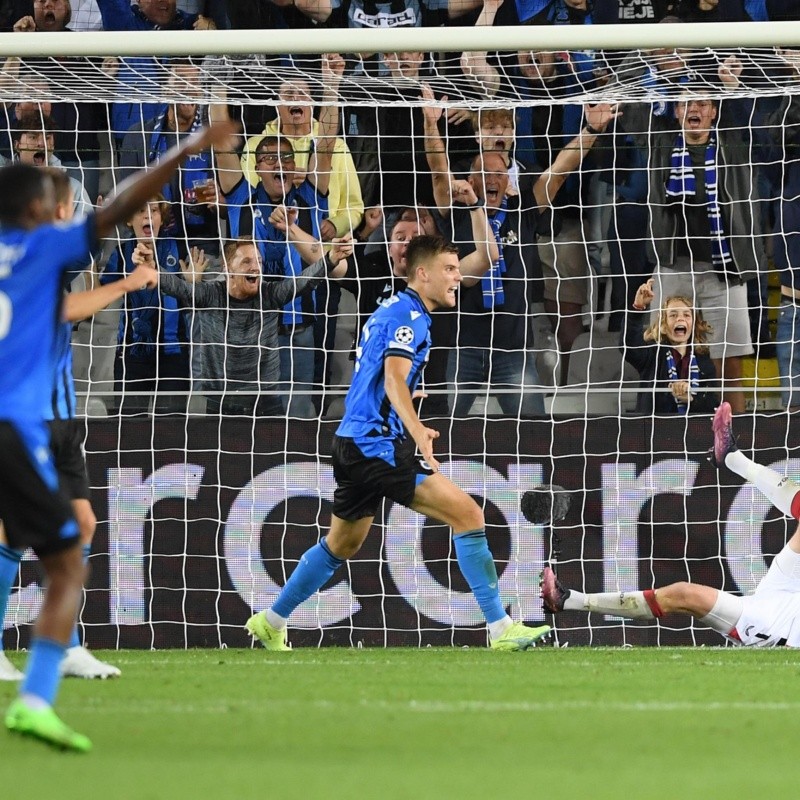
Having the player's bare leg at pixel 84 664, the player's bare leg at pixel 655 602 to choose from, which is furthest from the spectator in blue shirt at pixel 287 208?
the player's bare leg at pixel 84 664

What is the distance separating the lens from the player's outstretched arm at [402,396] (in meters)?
7.46

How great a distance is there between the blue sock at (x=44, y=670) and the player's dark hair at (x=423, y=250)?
4257 mm

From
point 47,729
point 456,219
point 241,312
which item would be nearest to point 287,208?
point 241,312

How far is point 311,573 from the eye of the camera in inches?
313

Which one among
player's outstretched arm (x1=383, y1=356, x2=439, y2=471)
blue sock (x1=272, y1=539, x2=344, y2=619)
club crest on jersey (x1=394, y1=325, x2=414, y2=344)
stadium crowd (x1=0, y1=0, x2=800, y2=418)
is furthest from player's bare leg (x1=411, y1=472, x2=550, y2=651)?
stadium crowd (x1=0, y1=0, x2=800, y2=418)

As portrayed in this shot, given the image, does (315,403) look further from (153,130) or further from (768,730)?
(768,730)

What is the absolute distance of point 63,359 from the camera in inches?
244

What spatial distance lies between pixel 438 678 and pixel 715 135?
5.37 metres

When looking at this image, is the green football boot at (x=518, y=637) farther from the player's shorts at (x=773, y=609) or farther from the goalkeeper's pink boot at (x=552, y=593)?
the player's shorts at (x=773, y=609)

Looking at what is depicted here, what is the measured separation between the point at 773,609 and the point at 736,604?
0.20m

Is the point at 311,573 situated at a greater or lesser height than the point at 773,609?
greater

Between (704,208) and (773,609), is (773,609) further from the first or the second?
(704,208)

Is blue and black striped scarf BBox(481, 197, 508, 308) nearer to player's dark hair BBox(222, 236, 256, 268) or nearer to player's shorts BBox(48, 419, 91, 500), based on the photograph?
player's dark hair BBox(222, 236, 256, 268)

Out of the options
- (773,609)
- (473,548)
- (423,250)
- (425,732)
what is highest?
(423,250)
